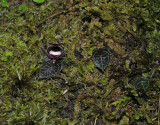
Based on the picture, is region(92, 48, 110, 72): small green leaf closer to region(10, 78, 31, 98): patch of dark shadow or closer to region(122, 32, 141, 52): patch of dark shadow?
region(122, 32, 141, 52): patch of dark shadow

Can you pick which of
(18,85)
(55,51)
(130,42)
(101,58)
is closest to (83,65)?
(101,58)

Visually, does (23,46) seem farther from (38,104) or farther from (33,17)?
(38,104)

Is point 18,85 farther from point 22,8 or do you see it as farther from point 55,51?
point 22,8

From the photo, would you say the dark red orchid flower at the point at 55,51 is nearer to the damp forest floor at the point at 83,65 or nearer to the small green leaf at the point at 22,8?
the damp forest floor at the point at 83,65

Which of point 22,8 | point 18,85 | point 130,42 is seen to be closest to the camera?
point 18,85

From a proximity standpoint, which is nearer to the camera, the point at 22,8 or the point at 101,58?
the point at 101,58

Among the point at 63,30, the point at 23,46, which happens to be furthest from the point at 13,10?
the point at 63,30
